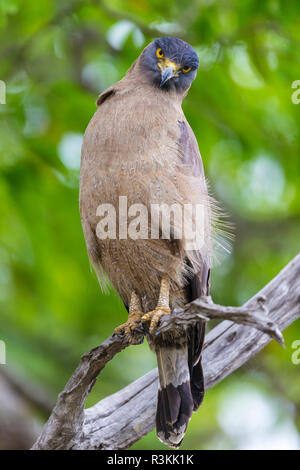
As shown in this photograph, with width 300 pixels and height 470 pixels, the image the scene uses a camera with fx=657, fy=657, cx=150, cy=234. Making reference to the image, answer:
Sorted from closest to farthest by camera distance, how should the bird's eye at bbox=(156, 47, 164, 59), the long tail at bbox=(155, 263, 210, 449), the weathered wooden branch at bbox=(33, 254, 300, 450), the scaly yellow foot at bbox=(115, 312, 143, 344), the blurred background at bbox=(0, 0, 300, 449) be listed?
the weathered wooden branch at bbox=(33, 254, 300, 450) < the scaly yellow foot at bbox=(115, 312, 143, 344) < the long tail at bbox=(155, 263, 210, 449) < the bird's eye at bbox=(156, 47, 164, 59) < the blurred background at bbox=(0, 0, 300, 449)

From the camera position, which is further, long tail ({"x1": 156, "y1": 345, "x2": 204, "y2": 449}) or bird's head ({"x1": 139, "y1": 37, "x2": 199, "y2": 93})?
bird's head ({"x1": 139, "y1": 37, "x2": 199, "y2": 93})

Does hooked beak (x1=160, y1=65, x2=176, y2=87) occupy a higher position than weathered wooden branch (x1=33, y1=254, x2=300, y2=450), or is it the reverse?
hooked beak (x1=160, y1=65, x2=176, y2=87)

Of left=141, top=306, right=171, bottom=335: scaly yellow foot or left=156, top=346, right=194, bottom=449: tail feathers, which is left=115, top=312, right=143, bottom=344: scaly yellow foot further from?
left=156, top=346, right=194, bottom=449: tail feathers

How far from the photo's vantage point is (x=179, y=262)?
4.52 metres

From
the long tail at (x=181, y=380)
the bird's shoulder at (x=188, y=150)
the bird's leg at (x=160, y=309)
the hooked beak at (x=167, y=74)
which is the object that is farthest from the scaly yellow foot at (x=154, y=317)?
the hooked beak at (x=167, y=74)

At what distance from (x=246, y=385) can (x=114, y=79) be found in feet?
12.8

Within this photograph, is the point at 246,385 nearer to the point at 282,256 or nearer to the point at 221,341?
the point at 282,256

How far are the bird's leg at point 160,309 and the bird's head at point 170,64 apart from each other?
1.48 meters

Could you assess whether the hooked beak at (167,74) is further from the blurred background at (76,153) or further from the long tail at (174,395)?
the long tail at (174,395)

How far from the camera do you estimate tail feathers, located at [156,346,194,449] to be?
4590 mm

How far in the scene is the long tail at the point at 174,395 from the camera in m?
4.59

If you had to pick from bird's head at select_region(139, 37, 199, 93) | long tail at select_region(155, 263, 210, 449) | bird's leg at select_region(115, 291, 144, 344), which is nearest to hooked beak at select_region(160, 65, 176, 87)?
bird's head at select_region(139, 37, 199, 93)

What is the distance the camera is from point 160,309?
14.8 ft
